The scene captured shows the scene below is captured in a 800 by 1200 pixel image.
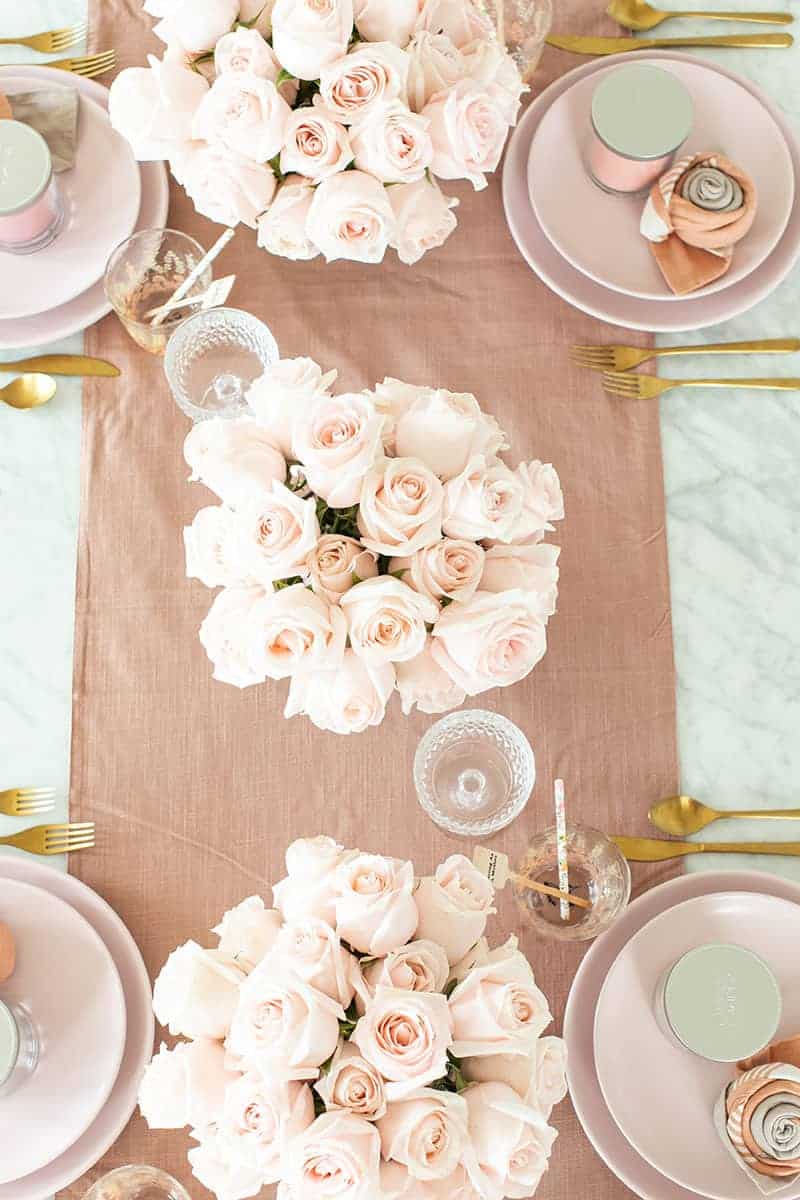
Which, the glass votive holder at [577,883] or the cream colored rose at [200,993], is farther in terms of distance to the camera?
the glass votive holder at [577,883]

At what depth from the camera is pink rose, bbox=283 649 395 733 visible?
0.95 metres

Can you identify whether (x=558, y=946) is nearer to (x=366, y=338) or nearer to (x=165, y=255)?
(x=366, y=338)

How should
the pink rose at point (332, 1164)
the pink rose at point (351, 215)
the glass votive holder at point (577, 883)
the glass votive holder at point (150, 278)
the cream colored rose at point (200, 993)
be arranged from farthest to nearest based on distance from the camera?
the glass votive holder at point (150, 278)
the glass votive holder at point (577, 883)
the pink rose at point (351, 215)
the cream colored rose at point (200, 993)
the pink rose at point (332, 1164)

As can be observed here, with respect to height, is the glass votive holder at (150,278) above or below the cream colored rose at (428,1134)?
above

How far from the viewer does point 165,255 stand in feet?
4.47

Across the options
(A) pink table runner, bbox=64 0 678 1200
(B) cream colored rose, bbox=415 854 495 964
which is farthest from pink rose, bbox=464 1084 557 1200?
(A) pink table runner, bbox=64 0 678 1200

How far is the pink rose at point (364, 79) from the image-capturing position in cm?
103

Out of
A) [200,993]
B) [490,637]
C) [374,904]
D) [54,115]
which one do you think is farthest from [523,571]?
[54,115]

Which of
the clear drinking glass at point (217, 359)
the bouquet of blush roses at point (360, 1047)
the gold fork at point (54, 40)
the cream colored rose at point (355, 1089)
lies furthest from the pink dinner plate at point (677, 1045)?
the gold fork at point (54, 40)

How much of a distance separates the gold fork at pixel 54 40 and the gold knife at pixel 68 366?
41cm

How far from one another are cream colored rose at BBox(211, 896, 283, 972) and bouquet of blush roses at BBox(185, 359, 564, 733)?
0.17 metres

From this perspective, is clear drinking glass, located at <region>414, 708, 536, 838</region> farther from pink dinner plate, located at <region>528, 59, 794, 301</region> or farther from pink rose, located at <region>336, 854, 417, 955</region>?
pink dinner plate, located at <region>528, 59, 794, 301</region>

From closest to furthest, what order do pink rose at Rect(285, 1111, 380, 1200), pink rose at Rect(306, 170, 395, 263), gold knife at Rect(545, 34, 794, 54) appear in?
pink rose at Rect(285, 1111, 380, 1200) → pink rose at Rect(306, 170, 395, 263) → gold knife at Rect(545, 34, 794, 54)

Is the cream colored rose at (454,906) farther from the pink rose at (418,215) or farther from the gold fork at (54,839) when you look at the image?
the pink rose at (418,215)
